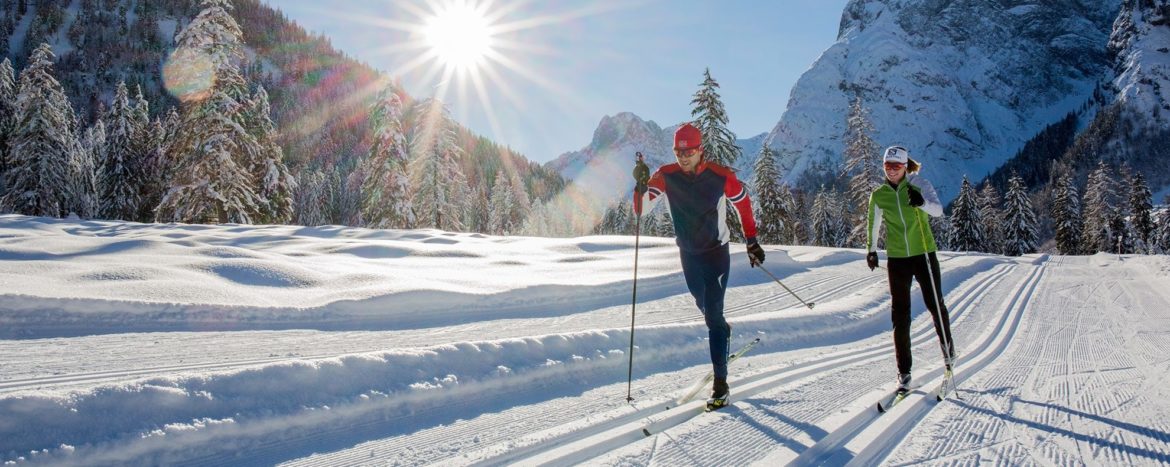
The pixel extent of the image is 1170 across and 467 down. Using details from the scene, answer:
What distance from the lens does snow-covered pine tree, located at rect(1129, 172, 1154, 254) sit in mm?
53812

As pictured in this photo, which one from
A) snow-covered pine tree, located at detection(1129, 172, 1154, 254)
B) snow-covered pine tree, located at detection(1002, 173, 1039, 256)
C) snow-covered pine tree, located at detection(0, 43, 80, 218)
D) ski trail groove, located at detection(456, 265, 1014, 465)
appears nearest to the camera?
ski trail groove, located at detection(456, 265, 1014, 465)

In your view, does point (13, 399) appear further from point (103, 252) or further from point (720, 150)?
point (720, 150)

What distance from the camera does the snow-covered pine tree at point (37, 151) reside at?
1328 inches

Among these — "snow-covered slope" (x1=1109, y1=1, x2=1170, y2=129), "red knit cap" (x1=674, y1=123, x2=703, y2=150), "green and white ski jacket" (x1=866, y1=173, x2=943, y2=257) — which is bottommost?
"green and white ski jacket" (x1=866, y1=173, x2=943, y2=257)

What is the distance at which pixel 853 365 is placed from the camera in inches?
231

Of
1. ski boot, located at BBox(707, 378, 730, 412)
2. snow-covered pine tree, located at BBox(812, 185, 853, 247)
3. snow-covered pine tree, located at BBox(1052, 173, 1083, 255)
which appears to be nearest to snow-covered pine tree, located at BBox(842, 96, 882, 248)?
snow-covered pine tree, located at BBox(812, 185, 853, 247)

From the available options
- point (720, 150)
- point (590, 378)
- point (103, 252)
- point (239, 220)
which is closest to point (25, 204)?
point (239, 220)

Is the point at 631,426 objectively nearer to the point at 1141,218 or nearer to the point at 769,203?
the point at 769,203

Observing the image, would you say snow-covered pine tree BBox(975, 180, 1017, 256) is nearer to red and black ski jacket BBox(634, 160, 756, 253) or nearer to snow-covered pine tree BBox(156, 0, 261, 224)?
snow-covered pine tree BBox(156, 0, 261, 224)

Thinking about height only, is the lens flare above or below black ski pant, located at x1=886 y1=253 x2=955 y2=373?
above

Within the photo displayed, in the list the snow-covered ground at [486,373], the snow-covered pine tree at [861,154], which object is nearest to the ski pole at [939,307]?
the snow-covered ground at [486,373]

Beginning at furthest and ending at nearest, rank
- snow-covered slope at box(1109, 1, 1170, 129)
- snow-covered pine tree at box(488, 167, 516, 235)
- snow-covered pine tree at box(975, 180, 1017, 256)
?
snow-covered slope at box(1109, 1, 1170, 129), snow-covered pine tree at box(488, 167, 516, 235), snow-covered pine tree at box(975, 180, 1017, 256)

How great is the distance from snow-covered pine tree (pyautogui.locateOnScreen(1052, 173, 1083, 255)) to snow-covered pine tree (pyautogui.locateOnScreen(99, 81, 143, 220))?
283 ft

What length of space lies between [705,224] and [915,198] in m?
2.16
